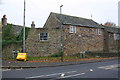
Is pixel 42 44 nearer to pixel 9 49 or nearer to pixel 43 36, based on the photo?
pixel 43 36

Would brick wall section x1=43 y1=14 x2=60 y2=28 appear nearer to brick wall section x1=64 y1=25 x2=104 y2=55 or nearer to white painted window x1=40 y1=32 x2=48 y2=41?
brick wall section x1=64 y1=25 x2=104 y2=55

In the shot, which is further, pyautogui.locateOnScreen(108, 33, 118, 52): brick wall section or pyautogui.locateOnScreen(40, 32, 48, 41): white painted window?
pyautogui.locateOnScreen(108, 33, 118, 52): brick wall section

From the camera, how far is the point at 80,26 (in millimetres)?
23797

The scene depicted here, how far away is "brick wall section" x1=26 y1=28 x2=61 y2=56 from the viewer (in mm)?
20000

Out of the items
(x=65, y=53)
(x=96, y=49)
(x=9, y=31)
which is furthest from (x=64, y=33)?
(x=9, y=31)

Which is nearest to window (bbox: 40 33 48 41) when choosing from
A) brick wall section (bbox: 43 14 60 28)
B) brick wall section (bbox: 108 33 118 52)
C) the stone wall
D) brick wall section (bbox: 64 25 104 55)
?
brick wall section (bbox: 43 14 60 28)

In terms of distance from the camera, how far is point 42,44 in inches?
805

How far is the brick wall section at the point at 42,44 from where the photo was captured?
2000cm

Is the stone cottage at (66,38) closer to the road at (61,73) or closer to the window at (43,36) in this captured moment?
the window at (43,36)

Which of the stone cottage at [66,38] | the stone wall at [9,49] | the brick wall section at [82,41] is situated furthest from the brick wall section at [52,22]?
the stone wall at [9,49]

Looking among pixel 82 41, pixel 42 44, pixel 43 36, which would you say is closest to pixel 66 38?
pixel 82 41

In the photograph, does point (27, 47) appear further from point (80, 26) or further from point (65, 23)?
point (80, 26)

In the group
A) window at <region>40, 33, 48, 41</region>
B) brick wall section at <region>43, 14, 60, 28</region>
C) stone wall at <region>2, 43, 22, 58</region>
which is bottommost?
stone wall at <region>2, 43, 22, 58</region>

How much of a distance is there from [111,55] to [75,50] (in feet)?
19.4
